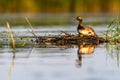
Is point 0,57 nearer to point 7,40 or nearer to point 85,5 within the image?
point 7,40

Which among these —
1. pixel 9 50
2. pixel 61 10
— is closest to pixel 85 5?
pixel 61 10

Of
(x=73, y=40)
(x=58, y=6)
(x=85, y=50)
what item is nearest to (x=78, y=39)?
(x=73, y=40)

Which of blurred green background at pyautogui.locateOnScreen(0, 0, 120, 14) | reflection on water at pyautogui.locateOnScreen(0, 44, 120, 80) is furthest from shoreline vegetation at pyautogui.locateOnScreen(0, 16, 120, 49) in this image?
blurred green background at pyautogui.locateOnScreen(0, 0, 120, 14)

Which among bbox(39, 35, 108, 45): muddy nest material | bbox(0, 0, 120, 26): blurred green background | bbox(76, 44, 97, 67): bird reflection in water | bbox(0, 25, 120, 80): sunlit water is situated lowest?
bbox(0, 25, 120, 80): sunlit water

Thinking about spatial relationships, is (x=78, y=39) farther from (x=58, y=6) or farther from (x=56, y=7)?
(x=56, y=7)

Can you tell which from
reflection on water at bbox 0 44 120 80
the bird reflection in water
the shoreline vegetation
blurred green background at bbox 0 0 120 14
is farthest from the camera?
blurred green background at bbox 0 0 120 14

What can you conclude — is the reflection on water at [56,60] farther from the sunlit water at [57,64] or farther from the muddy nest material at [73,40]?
the muddy nest material at [73,40]

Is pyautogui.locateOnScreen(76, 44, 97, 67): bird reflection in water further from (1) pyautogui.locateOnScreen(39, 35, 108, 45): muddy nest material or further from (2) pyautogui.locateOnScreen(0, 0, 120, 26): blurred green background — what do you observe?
(2) pyautogui.locateOnScreen(0, 0, 120, 26): blurred green background
